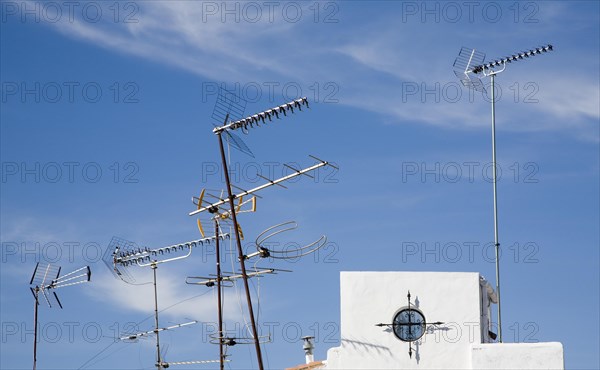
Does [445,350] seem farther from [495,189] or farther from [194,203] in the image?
[194,203]

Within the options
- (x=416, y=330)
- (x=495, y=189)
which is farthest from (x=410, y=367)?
(x=495, y=189)

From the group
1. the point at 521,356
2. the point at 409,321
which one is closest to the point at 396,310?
the point at 409,321

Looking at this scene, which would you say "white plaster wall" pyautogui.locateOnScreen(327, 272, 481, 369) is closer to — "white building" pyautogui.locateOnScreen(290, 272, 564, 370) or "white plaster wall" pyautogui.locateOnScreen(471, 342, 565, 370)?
"white building" pyautogui.locateOnScreen(290, 272, 564, 370)

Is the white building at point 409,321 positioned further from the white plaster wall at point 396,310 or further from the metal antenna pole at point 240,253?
the metal antenna pole at point 240,253

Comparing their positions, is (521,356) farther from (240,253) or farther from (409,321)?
(240,253)

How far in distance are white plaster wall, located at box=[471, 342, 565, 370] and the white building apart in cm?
43

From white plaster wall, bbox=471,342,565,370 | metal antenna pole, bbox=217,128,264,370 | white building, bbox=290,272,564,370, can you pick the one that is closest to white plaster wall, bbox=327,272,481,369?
white building, bbox=290,272,564,370

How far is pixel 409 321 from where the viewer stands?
36.0 meters

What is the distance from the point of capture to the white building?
35.9 metres

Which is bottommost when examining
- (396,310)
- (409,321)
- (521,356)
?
(521,356)

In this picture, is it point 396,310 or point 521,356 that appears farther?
point 396,310

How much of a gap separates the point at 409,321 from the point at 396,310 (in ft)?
1.51

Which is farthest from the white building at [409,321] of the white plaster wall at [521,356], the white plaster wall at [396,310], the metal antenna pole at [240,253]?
the metal antenna pole at [240,253]

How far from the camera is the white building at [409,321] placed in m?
35.9
